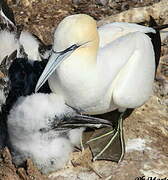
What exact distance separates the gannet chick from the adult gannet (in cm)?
11

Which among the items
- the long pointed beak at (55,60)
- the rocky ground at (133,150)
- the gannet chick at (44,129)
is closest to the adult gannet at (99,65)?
the long pointed beak at (55,60)

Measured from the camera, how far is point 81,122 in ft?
16.1

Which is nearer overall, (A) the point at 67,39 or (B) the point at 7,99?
(A) the point at 67,39

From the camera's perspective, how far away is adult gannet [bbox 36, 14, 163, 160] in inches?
173

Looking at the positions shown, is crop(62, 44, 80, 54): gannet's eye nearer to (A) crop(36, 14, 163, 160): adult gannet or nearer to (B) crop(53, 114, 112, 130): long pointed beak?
(A) crop(36, 14, 163, 160): adult gannet

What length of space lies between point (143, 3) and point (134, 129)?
1988mm

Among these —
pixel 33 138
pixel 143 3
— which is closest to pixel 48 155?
pixel 33 138

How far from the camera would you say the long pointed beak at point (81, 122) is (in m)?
4.81

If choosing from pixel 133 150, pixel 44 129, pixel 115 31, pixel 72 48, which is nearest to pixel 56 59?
pixel 72 48

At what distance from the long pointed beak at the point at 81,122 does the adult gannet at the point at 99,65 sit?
7 cm

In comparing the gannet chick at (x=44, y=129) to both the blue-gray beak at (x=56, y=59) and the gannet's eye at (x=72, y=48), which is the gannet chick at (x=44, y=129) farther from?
the gannet's eye at (x=72, y=48)

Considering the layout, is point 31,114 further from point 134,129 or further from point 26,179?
point 134,129

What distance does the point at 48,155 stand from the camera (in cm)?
487

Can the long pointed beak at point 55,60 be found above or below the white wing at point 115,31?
above
